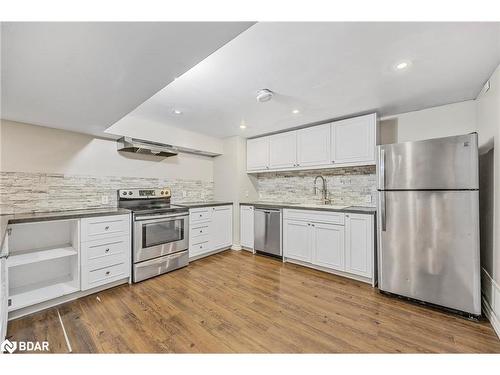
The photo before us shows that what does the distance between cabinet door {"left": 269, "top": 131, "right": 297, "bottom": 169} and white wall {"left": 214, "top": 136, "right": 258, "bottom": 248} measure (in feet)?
2.05

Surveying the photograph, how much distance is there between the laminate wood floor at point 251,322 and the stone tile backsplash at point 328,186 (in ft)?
4.21

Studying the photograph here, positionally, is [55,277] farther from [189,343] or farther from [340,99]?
[340,99]

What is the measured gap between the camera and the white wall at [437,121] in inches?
98.5

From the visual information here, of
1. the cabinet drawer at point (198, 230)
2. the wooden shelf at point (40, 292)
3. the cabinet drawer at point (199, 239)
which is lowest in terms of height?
the wooden shelf at point (40, 292)

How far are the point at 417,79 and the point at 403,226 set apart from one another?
1.44 metres

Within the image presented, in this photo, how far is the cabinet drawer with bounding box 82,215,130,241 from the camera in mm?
2273

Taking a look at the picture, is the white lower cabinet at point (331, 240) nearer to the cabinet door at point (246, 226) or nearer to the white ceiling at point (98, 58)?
the cabinet door at point (246, 226)

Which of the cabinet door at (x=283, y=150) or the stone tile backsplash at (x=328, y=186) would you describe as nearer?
the stone tile backsplash at (x=328, y=186)

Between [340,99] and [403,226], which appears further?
[340,99]

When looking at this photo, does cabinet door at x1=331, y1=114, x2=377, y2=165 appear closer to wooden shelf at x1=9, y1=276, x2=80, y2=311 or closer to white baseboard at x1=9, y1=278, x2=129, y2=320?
white baseboard at x1=9, y1=278, x2=129, y2=320

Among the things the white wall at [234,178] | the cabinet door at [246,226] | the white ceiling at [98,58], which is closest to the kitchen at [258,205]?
the white ceiling at [98,58]

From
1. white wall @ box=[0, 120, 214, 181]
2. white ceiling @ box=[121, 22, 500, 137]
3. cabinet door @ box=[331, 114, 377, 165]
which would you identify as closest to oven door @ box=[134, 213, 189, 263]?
white wall @ box=[0, 120, 214, 181]
